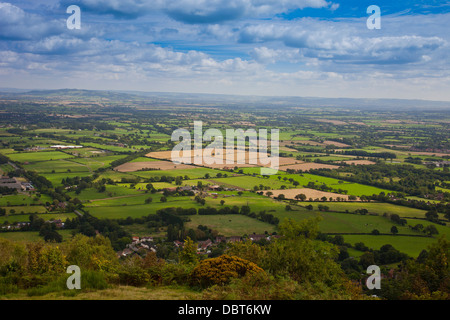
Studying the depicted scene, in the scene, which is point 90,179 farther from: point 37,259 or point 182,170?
point 37,259

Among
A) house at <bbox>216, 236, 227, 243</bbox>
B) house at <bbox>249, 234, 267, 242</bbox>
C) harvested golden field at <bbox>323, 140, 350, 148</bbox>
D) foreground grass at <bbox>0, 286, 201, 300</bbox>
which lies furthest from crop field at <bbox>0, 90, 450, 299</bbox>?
harvested golden field at <bbox>323, 140, 350, 148</bbox>

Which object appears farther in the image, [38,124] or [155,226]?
[38,124]

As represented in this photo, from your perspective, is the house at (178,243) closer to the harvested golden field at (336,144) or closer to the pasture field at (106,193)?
the pasture field at (106,193)

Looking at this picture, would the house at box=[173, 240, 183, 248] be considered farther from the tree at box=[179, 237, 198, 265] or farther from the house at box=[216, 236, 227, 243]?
the tree at box=[179, 237, 198, 265]

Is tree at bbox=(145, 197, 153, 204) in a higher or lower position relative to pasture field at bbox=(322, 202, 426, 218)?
higher

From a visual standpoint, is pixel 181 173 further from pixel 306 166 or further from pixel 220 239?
pixel 220 239

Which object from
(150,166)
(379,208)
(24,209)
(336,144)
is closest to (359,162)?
(336,144)
